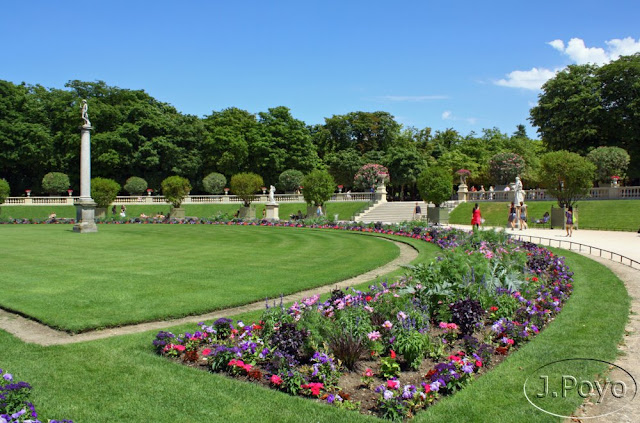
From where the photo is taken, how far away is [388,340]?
20.5 ft

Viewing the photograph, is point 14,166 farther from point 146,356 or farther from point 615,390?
point 615,390

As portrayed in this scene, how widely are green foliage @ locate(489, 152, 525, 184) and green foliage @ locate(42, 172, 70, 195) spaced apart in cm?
5150

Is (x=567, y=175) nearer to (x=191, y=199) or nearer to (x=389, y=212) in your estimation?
(x=389, y=212)

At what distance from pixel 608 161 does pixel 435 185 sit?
753 inches

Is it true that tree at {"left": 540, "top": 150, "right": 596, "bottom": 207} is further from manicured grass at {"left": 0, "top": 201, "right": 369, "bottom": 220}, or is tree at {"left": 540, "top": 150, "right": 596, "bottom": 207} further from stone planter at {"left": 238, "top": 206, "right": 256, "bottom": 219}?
stone planter at {"left": 238, "top": 206, "right": 256, "bottom": 219}

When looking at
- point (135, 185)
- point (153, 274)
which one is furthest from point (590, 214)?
point (135, 185)

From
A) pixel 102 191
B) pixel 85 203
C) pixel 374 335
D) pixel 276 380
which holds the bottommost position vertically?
pixel 276 380

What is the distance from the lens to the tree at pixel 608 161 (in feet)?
139

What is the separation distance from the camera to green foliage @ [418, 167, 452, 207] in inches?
1375

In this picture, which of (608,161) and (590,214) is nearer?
(590,214)

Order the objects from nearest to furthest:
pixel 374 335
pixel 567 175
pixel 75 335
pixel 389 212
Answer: pixel 374 335, pixel 75 335, pixel 567 175, pixel 389 212

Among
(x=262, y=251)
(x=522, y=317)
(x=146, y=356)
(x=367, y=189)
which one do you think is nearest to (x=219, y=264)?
(x=262, y=251)

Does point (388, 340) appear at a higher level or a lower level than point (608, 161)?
lower

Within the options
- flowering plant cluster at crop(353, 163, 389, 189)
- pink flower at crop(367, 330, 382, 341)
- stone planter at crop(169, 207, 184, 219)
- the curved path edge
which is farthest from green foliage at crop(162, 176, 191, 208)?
pink flower at crop(367, 330, 382, 341)
